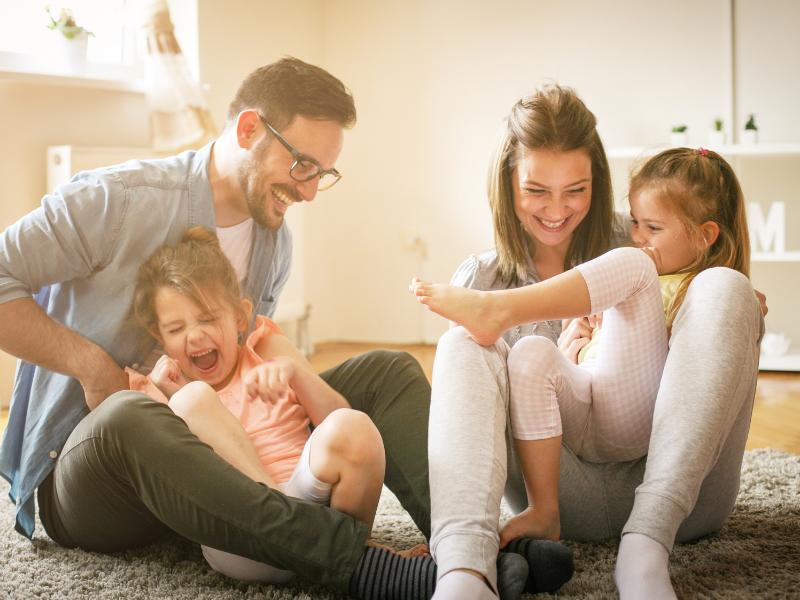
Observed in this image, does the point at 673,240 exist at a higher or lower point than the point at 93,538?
higher

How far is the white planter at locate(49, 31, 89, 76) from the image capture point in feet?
7.82

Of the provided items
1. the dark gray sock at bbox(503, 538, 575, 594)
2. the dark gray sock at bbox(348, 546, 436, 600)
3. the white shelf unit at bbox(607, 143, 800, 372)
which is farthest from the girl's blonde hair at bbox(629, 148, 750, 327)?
the white shelf unit at bbox(607, 143, 800, 372)

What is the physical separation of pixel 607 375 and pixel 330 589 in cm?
47

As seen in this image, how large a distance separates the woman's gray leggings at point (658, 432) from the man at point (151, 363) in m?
0.10

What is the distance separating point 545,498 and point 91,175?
2.73 ft

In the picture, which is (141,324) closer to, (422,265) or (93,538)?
(93,538)

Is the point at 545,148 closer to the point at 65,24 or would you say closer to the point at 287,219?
the point at 65,24

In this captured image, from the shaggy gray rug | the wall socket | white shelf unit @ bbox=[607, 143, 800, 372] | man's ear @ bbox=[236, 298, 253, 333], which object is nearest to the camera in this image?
the shaggy gray rug

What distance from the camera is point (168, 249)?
116 centimetres

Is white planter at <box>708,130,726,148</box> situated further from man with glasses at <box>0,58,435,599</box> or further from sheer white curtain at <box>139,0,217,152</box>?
man with glasses at <box>0,58,435,599</box>

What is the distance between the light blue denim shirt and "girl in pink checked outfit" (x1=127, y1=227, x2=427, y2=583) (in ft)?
0.11

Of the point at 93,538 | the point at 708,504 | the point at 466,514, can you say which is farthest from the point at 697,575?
the point at 93,538

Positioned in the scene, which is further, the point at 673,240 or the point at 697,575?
the point at 673,240

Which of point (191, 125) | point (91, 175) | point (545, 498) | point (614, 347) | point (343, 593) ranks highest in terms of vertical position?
point (191, 125)
